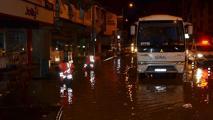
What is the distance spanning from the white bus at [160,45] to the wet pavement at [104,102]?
4.72ft

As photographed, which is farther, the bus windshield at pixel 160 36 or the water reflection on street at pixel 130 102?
the bus windshield at pixel 160 36

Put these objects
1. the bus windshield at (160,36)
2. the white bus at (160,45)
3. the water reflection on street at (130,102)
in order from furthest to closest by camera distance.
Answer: the bus windshield at (160,36)
the white bus at (160,45)
the water reflection on street at (130,102)

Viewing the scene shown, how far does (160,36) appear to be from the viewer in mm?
26188

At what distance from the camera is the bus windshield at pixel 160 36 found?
25906 millimetres

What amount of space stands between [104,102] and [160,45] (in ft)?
30.4

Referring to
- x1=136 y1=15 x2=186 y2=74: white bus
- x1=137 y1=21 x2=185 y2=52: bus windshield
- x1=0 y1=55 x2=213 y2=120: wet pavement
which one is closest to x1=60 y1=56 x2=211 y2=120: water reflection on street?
x1=0 y1=55 x2=213 y2=120: wet pavement

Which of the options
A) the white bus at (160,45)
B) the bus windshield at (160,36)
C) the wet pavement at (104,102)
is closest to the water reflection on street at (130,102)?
the wet pavement at (104,102)

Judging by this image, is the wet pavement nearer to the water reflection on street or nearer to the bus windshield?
the water reflection on street

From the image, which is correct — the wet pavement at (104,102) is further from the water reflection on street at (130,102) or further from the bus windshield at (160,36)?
the bus windshield at (160,36)

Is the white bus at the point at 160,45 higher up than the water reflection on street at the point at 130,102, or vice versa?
the white bus at the point at 160,45

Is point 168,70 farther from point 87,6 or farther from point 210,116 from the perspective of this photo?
point 87,6

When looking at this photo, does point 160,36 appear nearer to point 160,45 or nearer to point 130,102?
point 160,45

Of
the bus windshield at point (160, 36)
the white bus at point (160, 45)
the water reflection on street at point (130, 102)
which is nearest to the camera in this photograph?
the water reflection on street at point (130, 102)

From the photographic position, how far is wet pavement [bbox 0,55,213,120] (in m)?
14.3
